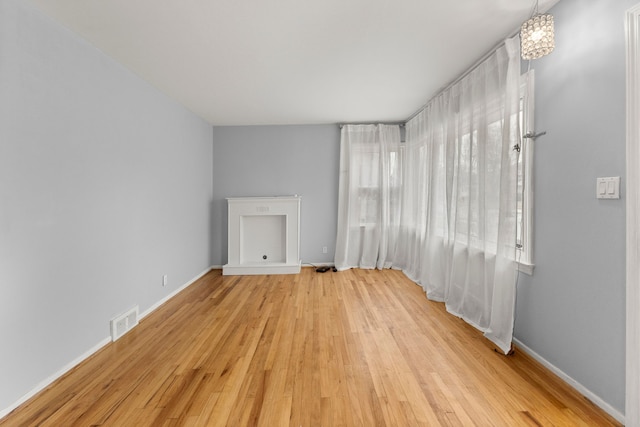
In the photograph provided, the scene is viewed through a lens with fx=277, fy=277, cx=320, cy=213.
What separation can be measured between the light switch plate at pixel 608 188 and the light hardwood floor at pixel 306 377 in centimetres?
120

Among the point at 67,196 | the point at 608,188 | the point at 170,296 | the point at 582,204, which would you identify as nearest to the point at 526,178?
the point at 582,204

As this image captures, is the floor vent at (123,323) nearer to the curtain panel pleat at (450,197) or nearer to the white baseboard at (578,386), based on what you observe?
the curtain panel pleat at (450,197)

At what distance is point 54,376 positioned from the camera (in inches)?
73.7

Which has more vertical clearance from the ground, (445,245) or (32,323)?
(445,245)

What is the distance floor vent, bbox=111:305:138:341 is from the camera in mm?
2416

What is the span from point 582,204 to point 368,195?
3177 mm

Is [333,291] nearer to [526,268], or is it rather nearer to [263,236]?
[263,236]

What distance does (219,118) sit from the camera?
4.39 meters

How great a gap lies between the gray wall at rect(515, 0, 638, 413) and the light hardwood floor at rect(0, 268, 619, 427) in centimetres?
30

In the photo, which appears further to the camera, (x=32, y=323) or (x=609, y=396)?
(x=32, y=323)

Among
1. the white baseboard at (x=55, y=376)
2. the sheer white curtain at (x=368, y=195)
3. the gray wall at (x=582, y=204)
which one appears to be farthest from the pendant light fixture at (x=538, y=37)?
the white baseboard at (x=55, y=376)

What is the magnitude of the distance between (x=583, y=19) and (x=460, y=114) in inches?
48.1

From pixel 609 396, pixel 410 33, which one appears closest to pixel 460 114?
pixel 410 33

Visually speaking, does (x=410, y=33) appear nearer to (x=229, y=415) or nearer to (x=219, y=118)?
(x=229, y=415)
